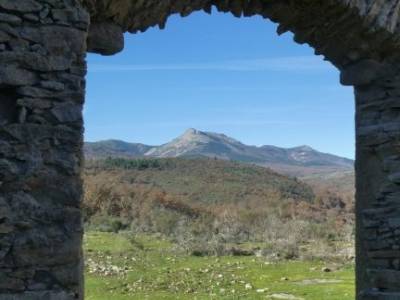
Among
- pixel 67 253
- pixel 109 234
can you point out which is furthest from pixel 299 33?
pixel 109 234

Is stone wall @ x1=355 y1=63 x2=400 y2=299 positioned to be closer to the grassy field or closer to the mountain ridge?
the grassy field

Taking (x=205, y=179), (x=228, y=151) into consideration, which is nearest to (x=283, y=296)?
(x=205, y=179)

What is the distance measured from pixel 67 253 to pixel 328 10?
10.4ft

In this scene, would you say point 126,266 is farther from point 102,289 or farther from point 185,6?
point 185,6

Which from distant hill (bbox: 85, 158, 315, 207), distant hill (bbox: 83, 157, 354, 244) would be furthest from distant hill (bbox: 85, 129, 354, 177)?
distant hill (bbox: 83, 157, 354, 244)

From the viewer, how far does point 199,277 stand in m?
12.6

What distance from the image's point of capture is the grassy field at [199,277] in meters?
10.7

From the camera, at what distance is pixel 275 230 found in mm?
23516

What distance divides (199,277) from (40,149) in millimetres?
9186

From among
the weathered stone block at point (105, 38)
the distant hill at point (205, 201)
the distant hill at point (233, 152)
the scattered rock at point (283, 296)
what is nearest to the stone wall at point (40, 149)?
the weathered stone block at point (105, 38)

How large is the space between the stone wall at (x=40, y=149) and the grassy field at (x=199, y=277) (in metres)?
6.54

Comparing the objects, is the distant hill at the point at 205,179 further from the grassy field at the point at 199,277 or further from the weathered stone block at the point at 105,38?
the weathered stone block at the point at 105,38

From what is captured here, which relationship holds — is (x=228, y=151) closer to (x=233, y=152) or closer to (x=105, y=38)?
(x=233, y=152)

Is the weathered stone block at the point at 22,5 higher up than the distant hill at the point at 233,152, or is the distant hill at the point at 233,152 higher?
the distant hill at the point at 233,152
